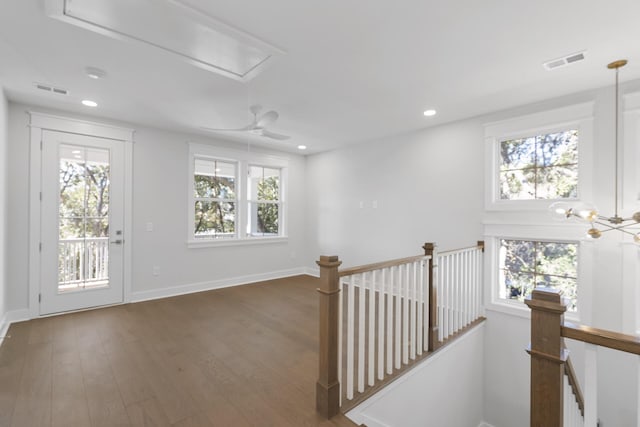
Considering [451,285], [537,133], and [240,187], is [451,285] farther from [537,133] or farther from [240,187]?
[240,187]

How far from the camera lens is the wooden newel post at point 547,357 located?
4.00 ft

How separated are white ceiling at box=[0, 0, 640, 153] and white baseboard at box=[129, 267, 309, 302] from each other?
261cm

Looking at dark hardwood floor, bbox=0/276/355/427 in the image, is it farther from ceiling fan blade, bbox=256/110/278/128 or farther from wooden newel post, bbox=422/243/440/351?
ceiling fan blade, bbox=256/110/278/128

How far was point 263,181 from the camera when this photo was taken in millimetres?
5832

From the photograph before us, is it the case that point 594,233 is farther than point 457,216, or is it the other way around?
point 457,216

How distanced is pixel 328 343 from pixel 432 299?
143 centimetres

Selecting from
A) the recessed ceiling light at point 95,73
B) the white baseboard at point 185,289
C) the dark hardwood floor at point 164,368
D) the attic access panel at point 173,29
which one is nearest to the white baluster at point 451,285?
the dark hardwood floor at point 164,368

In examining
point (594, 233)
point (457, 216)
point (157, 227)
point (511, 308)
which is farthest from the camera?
point (157, 227)

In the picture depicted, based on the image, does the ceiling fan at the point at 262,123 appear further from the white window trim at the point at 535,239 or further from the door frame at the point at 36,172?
the white window trim at the point at 535,239

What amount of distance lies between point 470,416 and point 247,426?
9.82 ft

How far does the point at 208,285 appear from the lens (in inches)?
194

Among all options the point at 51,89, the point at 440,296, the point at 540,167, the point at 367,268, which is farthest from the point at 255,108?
the point at 540,167

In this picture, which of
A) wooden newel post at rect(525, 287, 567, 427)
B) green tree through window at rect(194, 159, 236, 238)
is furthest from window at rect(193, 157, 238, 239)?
wooden newel post at rect(525, 287, 567, 427)

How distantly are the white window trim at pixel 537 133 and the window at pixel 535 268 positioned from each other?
479 millimetres
